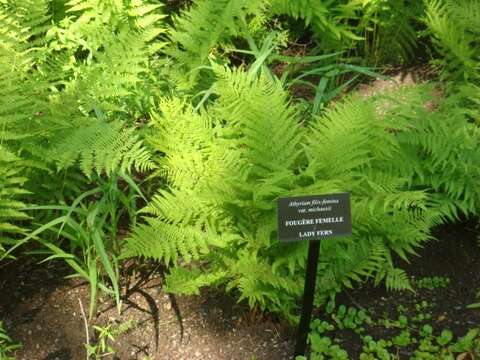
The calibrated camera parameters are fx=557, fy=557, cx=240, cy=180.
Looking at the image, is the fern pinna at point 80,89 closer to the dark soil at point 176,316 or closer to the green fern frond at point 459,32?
the dark soil at point 176,316

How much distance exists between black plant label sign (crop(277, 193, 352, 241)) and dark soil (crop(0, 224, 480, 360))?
658mm

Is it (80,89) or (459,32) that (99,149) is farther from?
(459,32)

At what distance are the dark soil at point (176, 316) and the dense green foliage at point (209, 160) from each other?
10 cm

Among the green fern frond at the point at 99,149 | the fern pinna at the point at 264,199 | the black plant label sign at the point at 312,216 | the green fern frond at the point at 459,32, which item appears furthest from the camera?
the green fern frond at the point at 459,32

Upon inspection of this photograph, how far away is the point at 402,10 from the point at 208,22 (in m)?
1.24

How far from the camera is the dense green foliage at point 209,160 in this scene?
2.25 metres

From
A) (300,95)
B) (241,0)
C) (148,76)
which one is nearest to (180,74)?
(148,76)

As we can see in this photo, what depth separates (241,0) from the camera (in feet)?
10.0

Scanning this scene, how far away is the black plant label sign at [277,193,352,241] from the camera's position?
180 centimetres

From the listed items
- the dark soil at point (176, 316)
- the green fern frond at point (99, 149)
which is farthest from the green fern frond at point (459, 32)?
the green fern frond at point (99, 149)

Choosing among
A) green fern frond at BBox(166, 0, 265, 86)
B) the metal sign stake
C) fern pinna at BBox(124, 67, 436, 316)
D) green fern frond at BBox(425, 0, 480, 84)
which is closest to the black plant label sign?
the metal sign stake

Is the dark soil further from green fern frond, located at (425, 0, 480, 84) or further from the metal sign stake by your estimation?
green fern frond, located at (425, 0, 480, 84)

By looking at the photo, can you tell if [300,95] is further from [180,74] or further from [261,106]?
[261,106]

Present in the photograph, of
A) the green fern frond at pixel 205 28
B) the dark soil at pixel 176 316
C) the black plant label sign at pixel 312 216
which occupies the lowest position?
the dark soil at pixel 176 316
